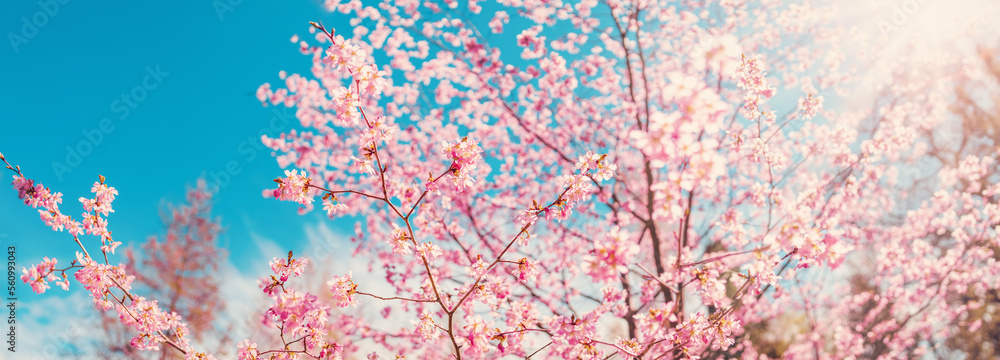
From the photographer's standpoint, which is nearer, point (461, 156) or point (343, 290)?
point (461, 156)

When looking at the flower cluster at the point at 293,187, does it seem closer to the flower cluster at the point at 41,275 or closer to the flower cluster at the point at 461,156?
the flower cluster at the point at 461,156

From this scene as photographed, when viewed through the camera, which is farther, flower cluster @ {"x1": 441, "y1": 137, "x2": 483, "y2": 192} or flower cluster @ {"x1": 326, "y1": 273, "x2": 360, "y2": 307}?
flower cluster @ {"x1": 326, "y1": 273, "x2": 360, "y2": 307}

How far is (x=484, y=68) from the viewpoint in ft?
25.6

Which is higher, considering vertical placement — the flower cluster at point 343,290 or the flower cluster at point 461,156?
the flower cluster at point 461,156

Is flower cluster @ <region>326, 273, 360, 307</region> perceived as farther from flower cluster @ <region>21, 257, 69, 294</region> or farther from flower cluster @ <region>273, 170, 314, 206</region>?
flower cluster @ <region>21, 257, 69, 294</region>

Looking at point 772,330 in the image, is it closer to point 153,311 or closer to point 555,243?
point 555,243

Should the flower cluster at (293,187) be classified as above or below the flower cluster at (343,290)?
above

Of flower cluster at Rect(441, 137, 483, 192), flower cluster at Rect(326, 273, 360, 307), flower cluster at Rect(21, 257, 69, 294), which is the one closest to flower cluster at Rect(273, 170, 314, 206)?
flower cluster at Rect(326, 273, 360, 307)

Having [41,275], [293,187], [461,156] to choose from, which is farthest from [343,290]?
[41,275]

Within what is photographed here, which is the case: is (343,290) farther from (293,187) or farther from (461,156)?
(461,156)

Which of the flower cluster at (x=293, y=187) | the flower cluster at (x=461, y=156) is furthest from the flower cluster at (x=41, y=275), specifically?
the flower cluster at (x=461, y=156)

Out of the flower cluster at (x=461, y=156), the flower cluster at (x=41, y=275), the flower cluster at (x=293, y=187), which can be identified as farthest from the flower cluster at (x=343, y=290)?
the flower cluster at (x=41, y=275)

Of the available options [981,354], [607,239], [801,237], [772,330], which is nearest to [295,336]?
[607,239]

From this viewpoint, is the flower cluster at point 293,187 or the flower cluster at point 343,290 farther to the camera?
the flower cluster at point 343,290
